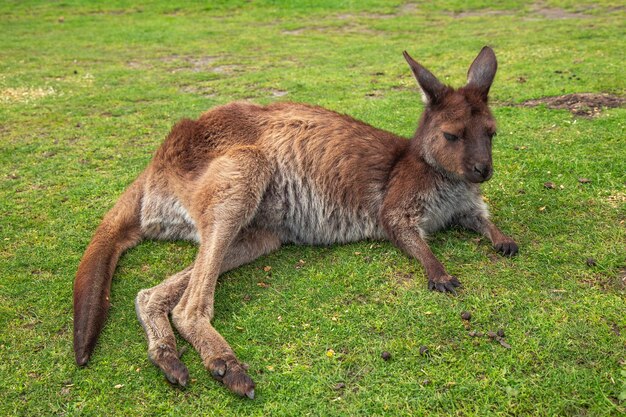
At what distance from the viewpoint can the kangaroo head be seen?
12.7ft

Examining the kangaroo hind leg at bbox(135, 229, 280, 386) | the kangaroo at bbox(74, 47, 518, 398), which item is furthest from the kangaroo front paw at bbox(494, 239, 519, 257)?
the kangaroo hind leg at bbox(135, 229, 280, 386)

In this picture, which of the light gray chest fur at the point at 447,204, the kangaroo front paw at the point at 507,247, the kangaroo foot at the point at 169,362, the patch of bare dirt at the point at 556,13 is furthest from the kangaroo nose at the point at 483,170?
the patch of bare dirt at the point at 556,13

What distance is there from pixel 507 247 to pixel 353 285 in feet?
3.59

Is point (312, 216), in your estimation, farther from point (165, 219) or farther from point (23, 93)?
point (23, 93)

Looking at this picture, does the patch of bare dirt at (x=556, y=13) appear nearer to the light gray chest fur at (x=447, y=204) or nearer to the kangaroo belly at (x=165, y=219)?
the light gray chest fur at (x=447, y=204)

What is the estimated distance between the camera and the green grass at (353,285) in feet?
9.09

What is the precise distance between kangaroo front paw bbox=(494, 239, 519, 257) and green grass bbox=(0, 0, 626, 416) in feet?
0.21

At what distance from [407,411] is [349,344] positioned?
569 millimetres

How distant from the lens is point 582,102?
21.5 feet

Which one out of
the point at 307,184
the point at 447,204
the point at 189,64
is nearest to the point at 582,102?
the point at 447,204

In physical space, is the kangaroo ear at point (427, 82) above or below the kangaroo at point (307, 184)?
above

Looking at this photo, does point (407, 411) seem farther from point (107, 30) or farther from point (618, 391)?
point (107, 30)

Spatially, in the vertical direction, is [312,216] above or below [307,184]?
below

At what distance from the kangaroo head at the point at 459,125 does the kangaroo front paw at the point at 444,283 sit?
76cm
